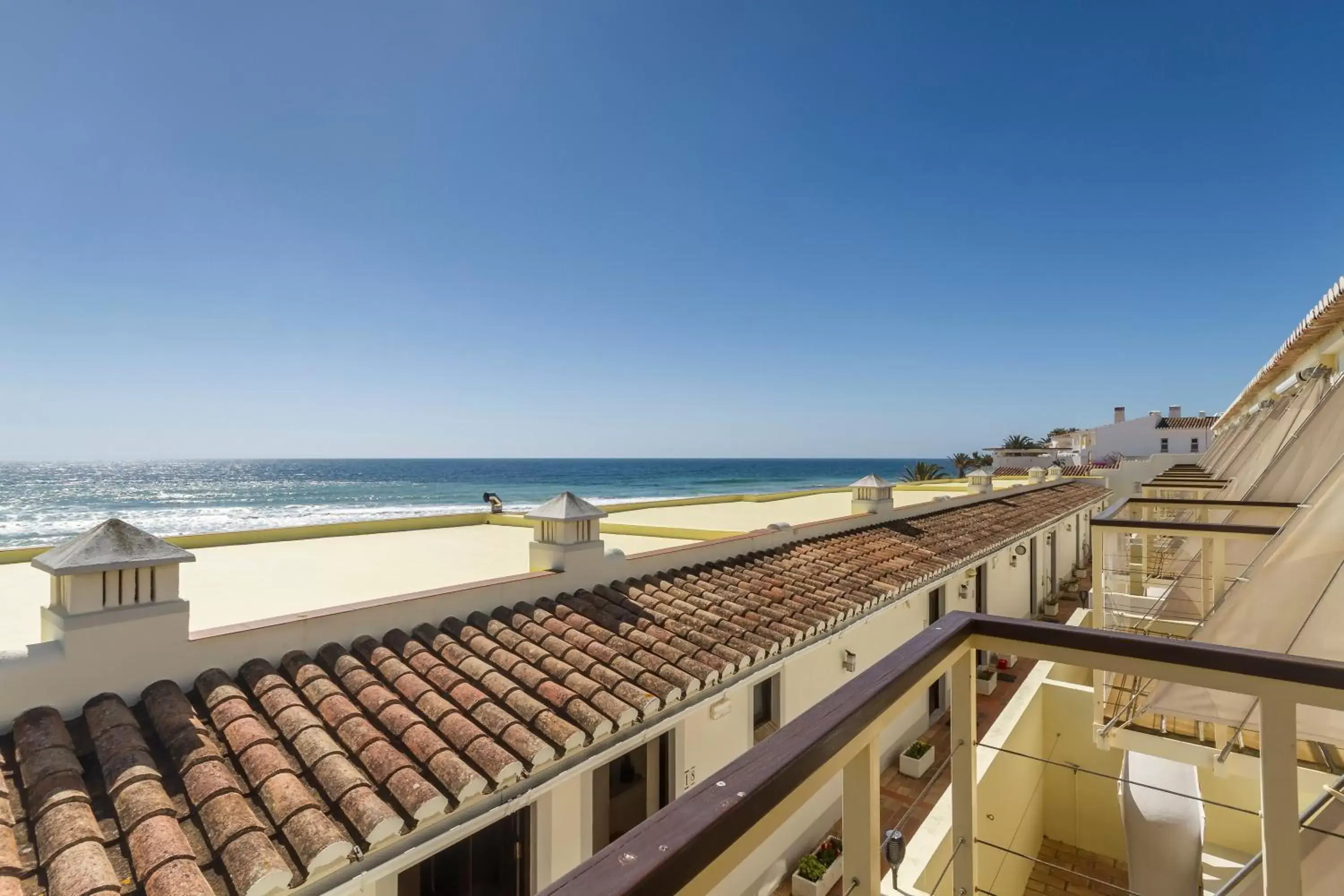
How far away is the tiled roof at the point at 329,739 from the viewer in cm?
268

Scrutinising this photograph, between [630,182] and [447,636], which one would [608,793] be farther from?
[630,182]

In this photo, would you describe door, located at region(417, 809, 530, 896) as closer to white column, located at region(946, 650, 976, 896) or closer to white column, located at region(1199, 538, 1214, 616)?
white column, located at region(946, 650, 976, 896)

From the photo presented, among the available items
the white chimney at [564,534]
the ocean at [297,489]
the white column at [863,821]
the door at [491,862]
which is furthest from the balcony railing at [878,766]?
the ocean at [297,489]

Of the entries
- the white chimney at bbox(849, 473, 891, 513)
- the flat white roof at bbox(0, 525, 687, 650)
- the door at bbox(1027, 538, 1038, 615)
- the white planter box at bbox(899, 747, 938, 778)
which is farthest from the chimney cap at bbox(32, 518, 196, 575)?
the door at bbox(1027, 538, 1038, 615)

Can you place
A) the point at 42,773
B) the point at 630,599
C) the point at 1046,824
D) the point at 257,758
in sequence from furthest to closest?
the point at 1046,824 → the point at 630,599 → the point at 257,758 → the point at 42,773

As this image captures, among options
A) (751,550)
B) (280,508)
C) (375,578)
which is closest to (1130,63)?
(751,550)

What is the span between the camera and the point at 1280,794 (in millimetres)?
1292

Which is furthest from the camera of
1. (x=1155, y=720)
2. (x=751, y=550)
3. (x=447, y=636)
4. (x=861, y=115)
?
(x=861, y=115)

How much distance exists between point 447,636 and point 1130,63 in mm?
12191

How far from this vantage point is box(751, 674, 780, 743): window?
6.78 metres

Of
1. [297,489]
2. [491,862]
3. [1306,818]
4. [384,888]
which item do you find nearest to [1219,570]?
[1306,818]

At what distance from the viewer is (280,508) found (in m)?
46.1

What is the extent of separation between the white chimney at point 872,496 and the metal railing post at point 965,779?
33.1 feet

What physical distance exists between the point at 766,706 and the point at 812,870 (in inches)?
67.1
